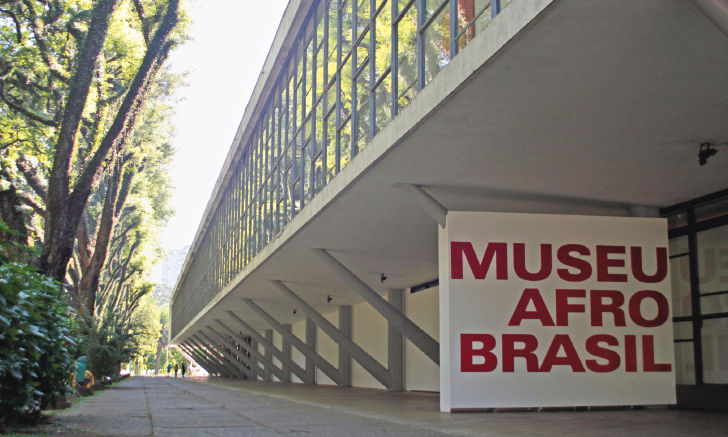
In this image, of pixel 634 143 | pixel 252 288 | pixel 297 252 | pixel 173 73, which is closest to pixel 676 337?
pixel 634 143

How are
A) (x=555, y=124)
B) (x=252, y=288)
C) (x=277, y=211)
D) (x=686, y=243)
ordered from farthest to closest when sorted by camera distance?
1. (x=252, y=288)
2. (x=277, y=211)
3. (x=686, y=243)
4. (x=555, y=124)

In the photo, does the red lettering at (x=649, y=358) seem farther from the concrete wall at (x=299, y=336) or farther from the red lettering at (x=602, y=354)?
the concrete wall at (x=299, y=336)

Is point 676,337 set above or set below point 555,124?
below

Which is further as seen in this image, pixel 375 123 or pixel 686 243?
pixel 686 243

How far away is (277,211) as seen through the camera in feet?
67.7

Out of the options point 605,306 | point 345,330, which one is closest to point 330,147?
point 605,306

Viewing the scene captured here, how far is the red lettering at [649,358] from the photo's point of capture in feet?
36.8

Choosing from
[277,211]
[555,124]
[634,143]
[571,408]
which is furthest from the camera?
[277,211]

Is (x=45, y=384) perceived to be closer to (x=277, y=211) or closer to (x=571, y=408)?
(x=571, y=408)

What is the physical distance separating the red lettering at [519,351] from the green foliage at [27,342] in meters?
6.00

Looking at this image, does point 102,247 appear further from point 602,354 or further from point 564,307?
point 602,354

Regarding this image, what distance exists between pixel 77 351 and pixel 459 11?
255 inches

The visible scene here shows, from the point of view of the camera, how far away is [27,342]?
21.0 feet

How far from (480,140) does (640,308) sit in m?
4.40
